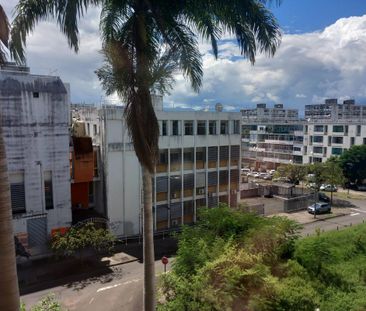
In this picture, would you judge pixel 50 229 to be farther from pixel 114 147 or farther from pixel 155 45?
pixel 155 45

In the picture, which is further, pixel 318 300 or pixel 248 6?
pixel 318 300

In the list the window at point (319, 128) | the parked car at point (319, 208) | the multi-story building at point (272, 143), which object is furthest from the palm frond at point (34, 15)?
the multi-story building at point (272, 143)

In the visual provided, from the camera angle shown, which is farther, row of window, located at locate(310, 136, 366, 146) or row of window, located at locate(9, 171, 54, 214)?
row of window, located at locate(310, 136, 366, 146)

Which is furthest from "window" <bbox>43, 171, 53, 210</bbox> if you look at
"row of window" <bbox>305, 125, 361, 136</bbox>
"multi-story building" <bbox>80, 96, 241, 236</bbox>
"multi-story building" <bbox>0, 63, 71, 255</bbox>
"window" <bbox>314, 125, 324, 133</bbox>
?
"window" <bbox>314, 125, 324, 133</bbox>

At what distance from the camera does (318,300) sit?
15375 millimetres

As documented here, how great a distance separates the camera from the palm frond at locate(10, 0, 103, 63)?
1023 cm

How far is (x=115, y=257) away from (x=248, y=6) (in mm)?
24237

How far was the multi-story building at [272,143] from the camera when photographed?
81.4m

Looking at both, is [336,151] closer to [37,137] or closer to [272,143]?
[272,143]

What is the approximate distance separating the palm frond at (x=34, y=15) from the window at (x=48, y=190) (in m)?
20.1

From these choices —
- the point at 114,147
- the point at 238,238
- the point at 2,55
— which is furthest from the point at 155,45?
the point at 114,147

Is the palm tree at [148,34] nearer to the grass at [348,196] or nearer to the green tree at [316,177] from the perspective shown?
the green tree at [316,177]

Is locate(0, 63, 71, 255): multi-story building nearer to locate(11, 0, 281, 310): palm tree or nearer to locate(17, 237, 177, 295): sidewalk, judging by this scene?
locate(17, 237, 177, 295): sidewalk

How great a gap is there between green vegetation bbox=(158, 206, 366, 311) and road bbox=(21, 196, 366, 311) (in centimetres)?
532
